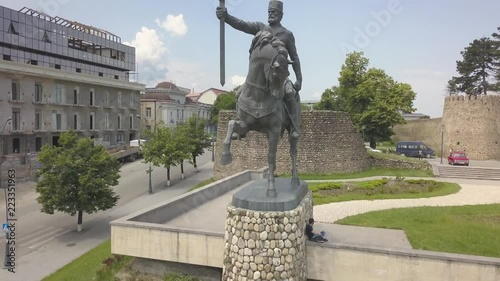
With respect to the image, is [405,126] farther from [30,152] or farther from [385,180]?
[30,152]

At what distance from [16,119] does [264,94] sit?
105 ft

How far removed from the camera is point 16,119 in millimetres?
31984

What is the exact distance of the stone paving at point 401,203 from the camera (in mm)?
14075

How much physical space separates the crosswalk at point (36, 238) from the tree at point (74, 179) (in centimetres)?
95

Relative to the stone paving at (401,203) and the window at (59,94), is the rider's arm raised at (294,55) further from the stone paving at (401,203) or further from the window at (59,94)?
the window at (59,94)

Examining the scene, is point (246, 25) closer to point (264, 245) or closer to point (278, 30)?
point (278, 30)

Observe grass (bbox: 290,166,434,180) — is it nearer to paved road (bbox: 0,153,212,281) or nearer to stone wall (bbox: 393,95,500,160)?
paved road (bbox: 0,153,212,281)

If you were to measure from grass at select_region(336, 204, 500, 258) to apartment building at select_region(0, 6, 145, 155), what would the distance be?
1186 inches

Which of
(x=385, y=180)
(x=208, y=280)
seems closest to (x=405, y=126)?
(x=385, y=180)

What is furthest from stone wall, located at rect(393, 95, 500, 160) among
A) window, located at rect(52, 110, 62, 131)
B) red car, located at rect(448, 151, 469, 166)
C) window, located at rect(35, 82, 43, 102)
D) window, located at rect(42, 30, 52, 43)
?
window, located at rect(42, 30, 52, 43)

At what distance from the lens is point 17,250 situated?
1480 cm

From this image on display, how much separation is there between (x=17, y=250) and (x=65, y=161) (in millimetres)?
4511

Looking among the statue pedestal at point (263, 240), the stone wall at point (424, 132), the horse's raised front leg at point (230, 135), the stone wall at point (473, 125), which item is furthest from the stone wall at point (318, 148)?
the statue pedestal at point (263, 240)

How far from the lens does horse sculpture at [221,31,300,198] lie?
6848 mm
